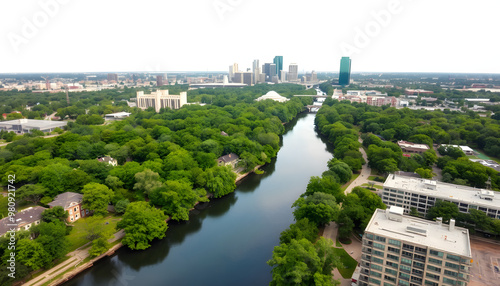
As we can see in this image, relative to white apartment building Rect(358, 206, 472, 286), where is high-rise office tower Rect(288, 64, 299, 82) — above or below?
above

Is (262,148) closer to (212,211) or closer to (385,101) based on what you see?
(212,211)

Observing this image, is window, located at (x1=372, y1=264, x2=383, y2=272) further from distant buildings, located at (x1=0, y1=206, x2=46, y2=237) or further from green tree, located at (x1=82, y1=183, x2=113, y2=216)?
distant buildings, located at (x1=0, y1=206, x2=46, y2=237)

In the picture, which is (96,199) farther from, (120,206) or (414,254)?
(414,254)

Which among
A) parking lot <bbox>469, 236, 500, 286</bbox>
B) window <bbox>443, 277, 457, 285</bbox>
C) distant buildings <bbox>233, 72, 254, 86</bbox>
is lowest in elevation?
parking lot <bbox>469, 236, 500, 286</bbox>

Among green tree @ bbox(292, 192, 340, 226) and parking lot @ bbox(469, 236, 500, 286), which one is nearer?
parking lot @ bbox(469, 236, 500, 286)

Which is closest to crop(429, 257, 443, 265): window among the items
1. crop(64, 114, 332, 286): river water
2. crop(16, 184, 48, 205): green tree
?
crop(64, 114, 332, 286): river water
